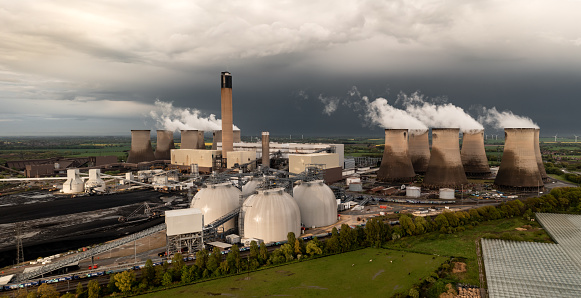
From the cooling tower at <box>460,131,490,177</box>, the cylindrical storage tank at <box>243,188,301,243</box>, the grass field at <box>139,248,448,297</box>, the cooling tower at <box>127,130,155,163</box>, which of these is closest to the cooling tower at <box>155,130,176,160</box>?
the cooling tower at <box>127,130,155,163</box>

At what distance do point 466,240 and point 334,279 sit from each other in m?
19.6

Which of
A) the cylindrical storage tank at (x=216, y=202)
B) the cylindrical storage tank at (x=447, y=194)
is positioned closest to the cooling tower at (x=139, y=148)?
the cylindrical storage tank at (x=216, y=202)

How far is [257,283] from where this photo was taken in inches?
1245

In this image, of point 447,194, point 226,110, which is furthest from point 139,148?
point 447,194

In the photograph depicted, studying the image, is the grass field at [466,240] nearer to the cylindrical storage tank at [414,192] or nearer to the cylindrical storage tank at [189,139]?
the cylindrical storage tank at [414,192]

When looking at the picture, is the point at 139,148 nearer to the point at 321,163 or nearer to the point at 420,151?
the point at 321,163

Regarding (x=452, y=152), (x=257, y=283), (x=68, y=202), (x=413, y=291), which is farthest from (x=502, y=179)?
(x=68, y=202)

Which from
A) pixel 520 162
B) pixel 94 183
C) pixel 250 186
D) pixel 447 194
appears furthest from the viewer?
pixel 94 183

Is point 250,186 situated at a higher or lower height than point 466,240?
higher

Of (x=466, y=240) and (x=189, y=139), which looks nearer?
(x=466, y=240)

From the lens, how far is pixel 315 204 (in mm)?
48156

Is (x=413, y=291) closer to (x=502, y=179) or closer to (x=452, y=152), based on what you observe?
(x=452, y=152)

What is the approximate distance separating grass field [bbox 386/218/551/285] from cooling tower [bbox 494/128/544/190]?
804 inches

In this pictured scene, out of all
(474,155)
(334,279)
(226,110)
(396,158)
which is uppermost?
(226,110)
